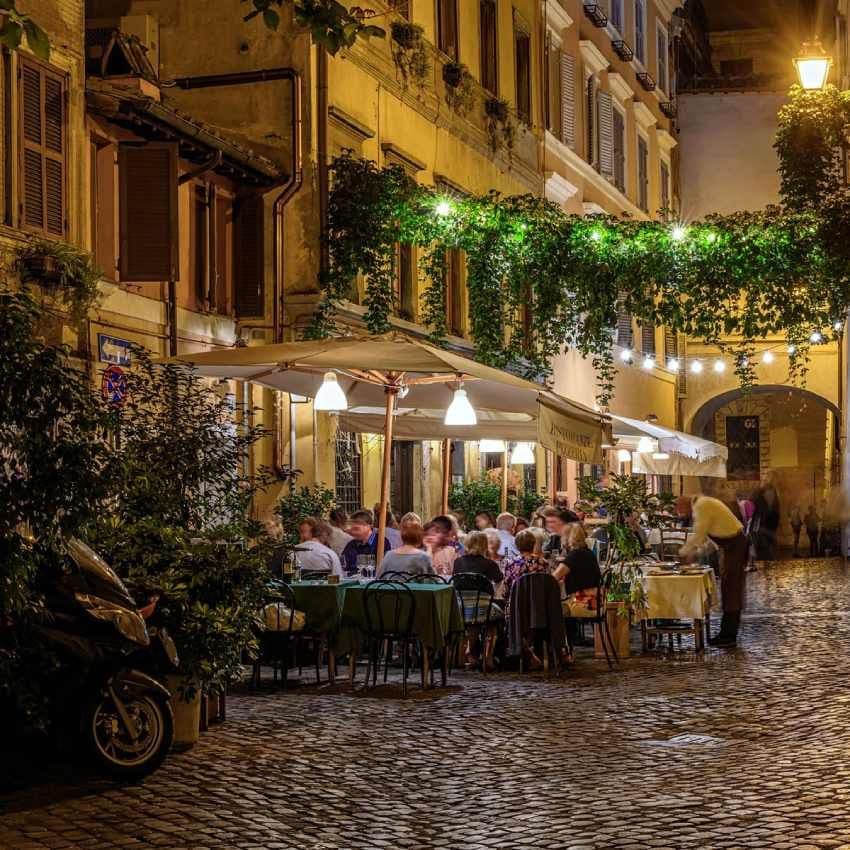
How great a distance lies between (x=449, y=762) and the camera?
989cm

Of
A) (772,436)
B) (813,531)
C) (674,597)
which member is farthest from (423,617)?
(772,436)

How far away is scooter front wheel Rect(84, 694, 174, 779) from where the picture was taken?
9.05 m

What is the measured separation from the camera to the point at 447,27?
2531cm

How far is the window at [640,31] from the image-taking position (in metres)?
38.1

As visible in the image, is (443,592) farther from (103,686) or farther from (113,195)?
(113,195)

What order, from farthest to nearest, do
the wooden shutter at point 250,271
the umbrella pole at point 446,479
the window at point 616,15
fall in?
the window at point 616,15 < the wooden shutter at point 250,271 < the umbrella pole at point 446,479

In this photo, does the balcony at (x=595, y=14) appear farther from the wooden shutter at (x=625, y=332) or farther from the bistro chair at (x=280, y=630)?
the bistro chair at (x=280, y=630)

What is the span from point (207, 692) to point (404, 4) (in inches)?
579

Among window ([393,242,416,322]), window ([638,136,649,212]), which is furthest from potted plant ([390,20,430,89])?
window ([638,136,649,212])

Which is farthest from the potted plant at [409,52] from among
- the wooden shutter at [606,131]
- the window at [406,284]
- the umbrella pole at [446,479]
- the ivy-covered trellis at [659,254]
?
the wooden shutter at [606,131]

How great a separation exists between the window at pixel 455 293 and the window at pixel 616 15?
11.2m

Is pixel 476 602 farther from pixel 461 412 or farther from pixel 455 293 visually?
pixel 455 293

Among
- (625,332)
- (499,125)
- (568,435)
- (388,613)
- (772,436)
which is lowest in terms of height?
(388,613)

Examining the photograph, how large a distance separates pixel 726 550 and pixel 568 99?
53.7ft
